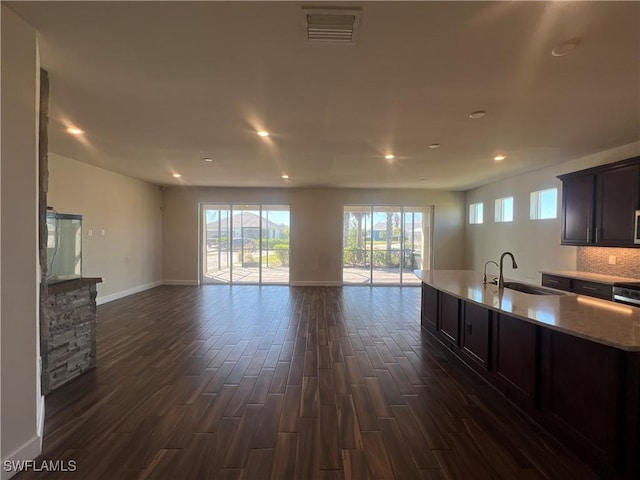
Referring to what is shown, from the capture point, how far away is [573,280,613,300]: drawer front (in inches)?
152

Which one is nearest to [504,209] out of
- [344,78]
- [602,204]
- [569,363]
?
[602,204]

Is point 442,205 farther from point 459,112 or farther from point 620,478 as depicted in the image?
point 620,478

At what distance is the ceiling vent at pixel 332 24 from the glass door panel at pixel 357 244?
6.80m

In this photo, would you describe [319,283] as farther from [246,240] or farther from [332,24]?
[332,24]

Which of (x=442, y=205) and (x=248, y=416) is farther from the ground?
(x=442, y=205)

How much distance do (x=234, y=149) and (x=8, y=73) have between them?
9.49 feet

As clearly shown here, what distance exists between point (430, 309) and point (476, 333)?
49.9 inches

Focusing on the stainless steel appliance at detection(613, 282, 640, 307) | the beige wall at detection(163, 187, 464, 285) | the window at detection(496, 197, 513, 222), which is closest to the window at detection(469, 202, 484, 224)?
the window at detection(496, 197, 513, 222)

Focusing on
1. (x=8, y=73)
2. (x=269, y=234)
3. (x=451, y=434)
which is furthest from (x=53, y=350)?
(x=269, y=234)

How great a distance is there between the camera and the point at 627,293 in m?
3.58

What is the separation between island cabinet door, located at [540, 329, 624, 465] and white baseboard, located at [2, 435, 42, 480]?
341 cm

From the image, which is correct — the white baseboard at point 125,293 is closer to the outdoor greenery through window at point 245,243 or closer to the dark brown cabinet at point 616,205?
the outdoor greenery through window at point 245,243

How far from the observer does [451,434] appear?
2211 mm

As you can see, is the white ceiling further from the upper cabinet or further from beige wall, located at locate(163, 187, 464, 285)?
beige wall, located at locate(163, 187, 464, 285)
